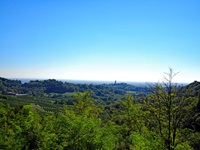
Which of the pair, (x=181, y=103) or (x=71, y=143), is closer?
(x=181, y=103)

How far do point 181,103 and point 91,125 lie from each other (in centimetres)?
856

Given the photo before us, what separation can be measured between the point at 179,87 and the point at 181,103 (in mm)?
1874

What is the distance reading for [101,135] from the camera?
2136cm

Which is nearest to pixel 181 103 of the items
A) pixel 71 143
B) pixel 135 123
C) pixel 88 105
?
pixel 71 143

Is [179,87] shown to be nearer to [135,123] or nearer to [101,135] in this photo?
[101,135]

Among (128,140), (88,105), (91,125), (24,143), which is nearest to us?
(24,143)

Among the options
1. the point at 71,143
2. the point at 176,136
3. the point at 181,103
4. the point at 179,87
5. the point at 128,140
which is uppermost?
the point at 179,87

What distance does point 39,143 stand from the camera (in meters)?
17.6

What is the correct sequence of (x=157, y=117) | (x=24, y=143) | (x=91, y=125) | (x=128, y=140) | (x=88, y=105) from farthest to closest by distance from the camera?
(x=88, y=105) < (x=128, y=140) < (x=91, y=125) < (x=157, y=117) < (x=24, y=143)

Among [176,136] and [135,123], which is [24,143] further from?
[135,123]

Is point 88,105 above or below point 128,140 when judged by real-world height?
above

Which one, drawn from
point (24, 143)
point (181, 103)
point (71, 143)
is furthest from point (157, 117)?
point (24, 143)

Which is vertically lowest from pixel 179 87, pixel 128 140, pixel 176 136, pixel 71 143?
pixel 128 140

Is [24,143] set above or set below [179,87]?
below
